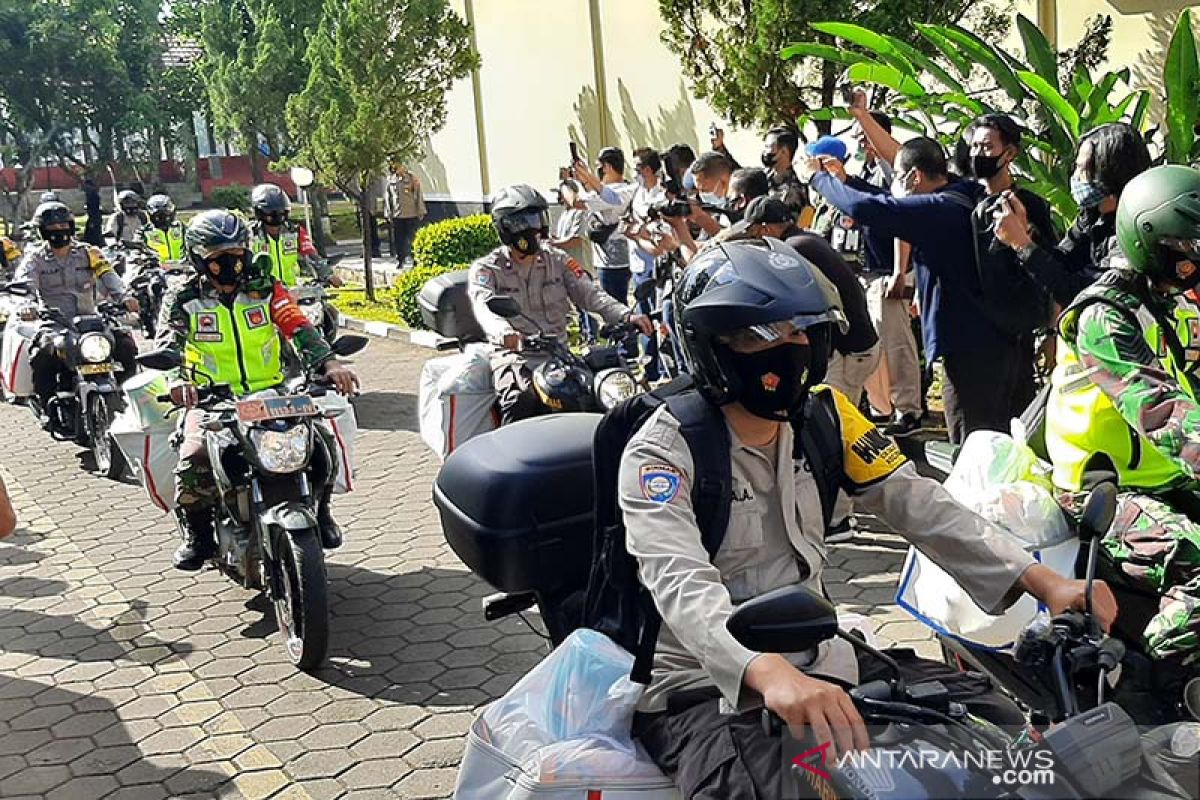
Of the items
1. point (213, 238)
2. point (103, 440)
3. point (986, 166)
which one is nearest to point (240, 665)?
point (213, 238)

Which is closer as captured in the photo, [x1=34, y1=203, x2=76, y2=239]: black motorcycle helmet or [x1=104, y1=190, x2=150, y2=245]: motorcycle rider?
[x1=34, y1=203, x2=76, y2=239]: black motorcycle helmet

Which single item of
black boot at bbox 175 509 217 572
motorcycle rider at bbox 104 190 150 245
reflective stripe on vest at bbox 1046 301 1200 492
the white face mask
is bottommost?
black boot at bbox 175 509 217 572

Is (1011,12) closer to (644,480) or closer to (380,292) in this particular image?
(644,480)

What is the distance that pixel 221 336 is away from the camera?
245 inches

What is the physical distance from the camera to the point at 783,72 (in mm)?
10766

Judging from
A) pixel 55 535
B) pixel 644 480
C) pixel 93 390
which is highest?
pixel 644 480

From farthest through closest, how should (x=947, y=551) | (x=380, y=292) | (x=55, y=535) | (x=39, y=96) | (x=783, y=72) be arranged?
1. (x=39, y=96)
2. (x=380, y=292)
3. (x=783, y=72)
4. (x=55, y=535)
5. (x=947, y=551)

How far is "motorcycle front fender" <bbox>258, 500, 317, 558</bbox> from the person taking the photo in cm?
543

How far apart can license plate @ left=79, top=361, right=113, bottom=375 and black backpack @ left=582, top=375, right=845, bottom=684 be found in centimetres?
777

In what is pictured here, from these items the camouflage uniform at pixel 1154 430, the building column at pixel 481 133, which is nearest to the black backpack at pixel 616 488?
the camouflage uniform at pixel 1154 430

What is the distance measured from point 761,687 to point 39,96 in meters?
46.7

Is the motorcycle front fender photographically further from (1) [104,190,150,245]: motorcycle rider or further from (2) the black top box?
(1) [104,190,150,245]: motorcycle rider

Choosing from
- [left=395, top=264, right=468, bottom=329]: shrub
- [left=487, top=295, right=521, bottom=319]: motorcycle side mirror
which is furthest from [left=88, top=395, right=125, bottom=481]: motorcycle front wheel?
[left=395, top=264, right=468, bottom=329]: shrub

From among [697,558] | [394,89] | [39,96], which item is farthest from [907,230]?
[39,96]
